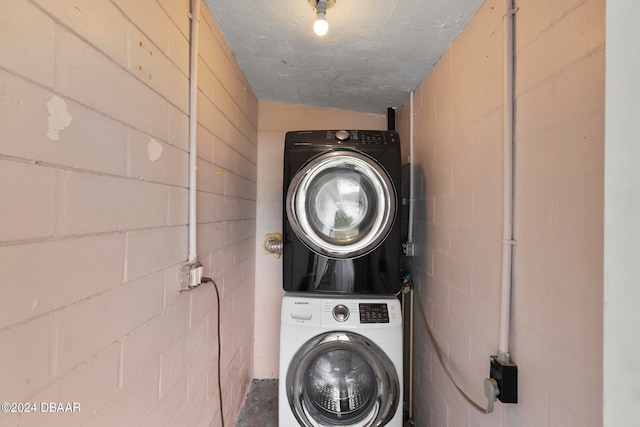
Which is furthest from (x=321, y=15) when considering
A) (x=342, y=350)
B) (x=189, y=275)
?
(x=342, y=350)

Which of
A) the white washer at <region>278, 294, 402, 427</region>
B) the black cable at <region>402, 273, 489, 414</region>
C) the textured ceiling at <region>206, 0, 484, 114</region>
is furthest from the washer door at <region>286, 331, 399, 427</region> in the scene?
the textured ceiling at <region>206, 0, 484, 114</region>

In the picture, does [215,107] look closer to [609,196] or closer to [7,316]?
[7,316]

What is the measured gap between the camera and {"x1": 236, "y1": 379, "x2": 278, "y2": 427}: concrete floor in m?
1.94

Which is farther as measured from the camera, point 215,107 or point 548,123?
point 215,107

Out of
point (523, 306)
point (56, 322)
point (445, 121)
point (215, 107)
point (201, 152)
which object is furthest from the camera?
point (445, 121)

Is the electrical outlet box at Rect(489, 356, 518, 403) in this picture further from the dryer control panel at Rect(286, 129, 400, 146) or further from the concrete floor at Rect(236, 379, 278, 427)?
the concrete floor at Rect(236, 379, 278, 427)

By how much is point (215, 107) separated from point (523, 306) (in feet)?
4.97

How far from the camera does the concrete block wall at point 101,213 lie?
0.53 metres

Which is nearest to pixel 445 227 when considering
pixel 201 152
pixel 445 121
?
pixel 445 121

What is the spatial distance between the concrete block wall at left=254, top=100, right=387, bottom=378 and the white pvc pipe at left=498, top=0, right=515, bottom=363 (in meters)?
1.50

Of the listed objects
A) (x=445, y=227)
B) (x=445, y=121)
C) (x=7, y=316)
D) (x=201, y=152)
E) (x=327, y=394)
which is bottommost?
(x=327, y=394)

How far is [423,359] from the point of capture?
1846 mm

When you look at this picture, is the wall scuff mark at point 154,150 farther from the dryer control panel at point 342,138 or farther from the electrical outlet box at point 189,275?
the dryer control panel at point 342,138

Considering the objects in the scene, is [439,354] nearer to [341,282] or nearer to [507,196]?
[341,282]
